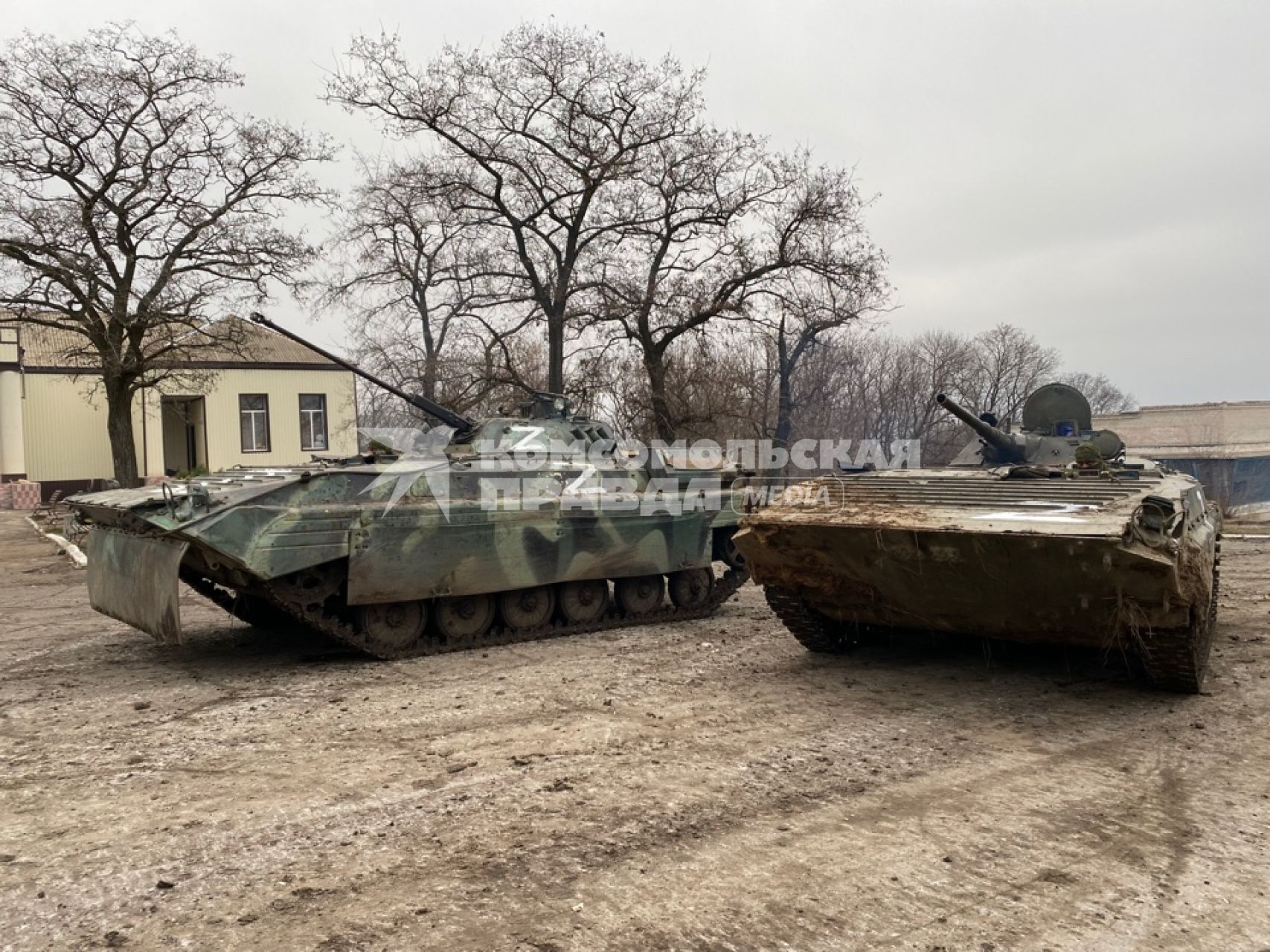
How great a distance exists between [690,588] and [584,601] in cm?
128

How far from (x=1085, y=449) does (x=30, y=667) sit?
766cm

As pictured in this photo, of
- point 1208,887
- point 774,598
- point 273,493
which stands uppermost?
point 273,493

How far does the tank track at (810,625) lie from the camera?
7184mm

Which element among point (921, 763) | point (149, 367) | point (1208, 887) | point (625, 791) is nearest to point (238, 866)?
point (625, 791)

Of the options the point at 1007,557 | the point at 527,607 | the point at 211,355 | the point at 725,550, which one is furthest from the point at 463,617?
the point at 211,355

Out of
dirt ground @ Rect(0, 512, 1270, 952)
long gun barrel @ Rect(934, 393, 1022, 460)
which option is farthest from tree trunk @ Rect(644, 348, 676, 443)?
dirt ground @ Rect(0, 512, 1270, 952)

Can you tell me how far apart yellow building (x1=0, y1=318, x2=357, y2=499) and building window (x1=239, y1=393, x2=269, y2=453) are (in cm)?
2

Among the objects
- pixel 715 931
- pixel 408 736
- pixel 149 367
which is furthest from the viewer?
pixel 149 367

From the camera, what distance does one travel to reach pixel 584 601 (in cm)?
905

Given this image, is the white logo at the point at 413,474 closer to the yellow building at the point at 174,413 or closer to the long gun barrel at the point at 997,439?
the long gun barrel at the point at 997,439

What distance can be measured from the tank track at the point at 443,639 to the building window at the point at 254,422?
21.7m

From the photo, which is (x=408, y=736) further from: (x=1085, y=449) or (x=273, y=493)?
(x=1085, y=449)

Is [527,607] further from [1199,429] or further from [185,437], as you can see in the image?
[1199,429]

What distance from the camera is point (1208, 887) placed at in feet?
11.8
